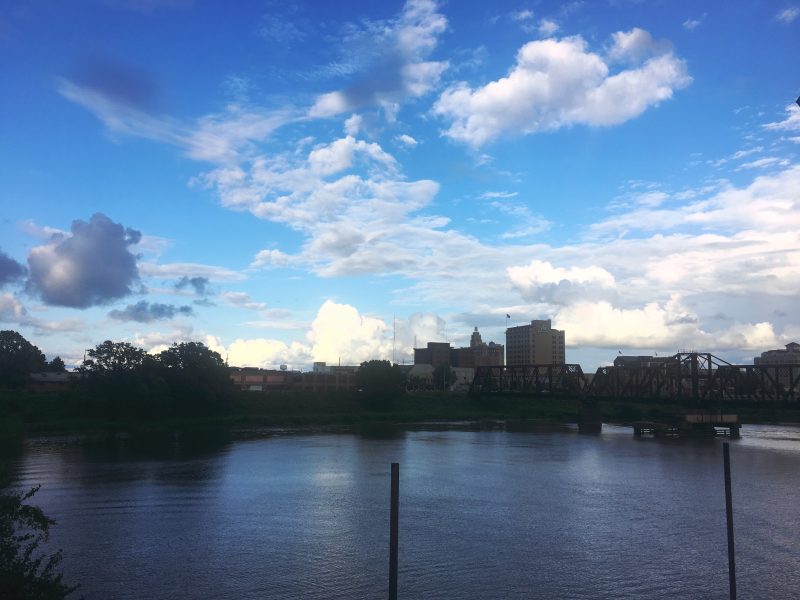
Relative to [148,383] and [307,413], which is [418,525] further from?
[307,413]

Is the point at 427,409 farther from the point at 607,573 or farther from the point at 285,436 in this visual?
the point at 607,573

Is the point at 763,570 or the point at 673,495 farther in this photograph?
the point at 673,495

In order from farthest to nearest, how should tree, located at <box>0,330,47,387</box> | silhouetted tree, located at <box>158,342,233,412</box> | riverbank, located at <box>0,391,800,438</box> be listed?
tree, located at <box>0,330,47,387</box> → silhouetted tree, located at <box>158,342,233,412</box> → riverbank, located at <box>0,391,800,438</box>

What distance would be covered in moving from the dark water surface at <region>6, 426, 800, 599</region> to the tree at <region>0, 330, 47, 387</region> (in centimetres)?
7693

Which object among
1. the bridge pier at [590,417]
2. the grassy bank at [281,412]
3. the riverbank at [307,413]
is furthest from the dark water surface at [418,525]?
the bridge pier at [590,417]

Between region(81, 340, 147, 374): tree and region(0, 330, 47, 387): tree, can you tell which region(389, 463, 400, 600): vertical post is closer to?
region(81, 340, 147, 374): tree

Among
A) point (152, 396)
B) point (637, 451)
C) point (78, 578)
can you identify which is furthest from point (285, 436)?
point (78, 578)

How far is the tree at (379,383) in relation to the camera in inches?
5389

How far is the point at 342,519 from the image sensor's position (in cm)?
3375

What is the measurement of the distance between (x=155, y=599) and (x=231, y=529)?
1005cm

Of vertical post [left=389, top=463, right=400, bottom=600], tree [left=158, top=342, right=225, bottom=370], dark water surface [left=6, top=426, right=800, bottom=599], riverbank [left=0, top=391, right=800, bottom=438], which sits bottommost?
dark water surface [left=6, top=426, right=800, bottom=599]

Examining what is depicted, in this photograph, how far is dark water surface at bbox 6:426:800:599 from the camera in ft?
75.7

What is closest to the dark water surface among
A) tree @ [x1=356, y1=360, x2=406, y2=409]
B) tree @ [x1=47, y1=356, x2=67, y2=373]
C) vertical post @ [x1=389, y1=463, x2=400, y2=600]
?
vertical post @ [x1=389, y1=463, x2=400, y2=600]

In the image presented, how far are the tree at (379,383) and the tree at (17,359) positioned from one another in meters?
66.6
